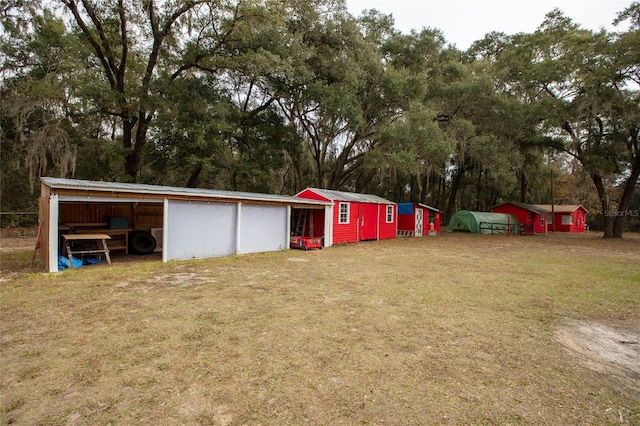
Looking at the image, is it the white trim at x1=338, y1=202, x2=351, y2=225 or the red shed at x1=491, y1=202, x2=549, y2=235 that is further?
the red shed at x1=491, y1=202, x2=549, y2=235

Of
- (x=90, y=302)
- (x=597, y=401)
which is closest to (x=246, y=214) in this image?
(x=90, y=302)

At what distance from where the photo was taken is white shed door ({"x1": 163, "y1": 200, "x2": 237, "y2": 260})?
878 cm

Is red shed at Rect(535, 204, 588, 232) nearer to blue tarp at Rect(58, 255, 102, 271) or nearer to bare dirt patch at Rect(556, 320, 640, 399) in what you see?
bare dirt patch at Rect(556, 320, 640, 399)

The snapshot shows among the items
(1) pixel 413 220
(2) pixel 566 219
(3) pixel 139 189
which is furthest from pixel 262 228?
(2) pixel 566 219

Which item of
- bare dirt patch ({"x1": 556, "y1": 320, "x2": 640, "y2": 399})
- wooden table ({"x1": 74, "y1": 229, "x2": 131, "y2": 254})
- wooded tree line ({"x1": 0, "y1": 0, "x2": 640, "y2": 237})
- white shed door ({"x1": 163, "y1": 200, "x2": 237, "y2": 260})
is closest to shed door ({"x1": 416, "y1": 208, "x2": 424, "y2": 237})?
wooded tree line ({"x1": 0, "y1": 0, "x2": 640, "y2": 237})

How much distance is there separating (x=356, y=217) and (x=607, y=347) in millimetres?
12049

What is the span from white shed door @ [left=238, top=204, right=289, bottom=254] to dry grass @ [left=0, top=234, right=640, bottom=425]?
403cm

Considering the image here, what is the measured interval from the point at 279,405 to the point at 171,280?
15.8 feet

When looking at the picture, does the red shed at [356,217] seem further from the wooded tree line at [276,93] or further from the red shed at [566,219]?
the red shed at [566,219]

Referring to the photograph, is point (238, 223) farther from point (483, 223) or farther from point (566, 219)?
point (566, 219)

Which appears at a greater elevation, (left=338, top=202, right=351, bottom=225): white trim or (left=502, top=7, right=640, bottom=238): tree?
(left=502, top=7, right=640, bottom=238): tree

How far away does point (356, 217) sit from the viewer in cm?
1554

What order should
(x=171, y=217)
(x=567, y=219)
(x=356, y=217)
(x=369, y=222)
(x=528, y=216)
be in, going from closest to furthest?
(x=171, y=217) → (x=356, y=217) → (x=369, y=222) → (x=528, y=216) → (x=567, y=219)

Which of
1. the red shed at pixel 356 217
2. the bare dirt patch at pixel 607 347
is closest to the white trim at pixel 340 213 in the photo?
the red shed at pixel 356 217
